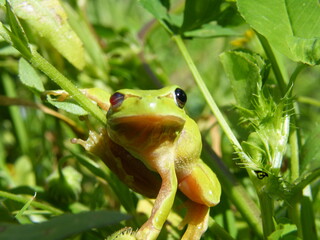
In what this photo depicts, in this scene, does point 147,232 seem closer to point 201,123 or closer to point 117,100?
point 117,100

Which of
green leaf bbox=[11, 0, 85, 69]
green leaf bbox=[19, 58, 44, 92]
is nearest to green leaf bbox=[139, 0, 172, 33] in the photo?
green leaf bbox=[11, 0, 85, 69]

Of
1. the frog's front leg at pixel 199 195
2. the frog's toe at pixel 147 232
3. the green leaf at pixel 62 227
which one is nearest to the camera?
the green leaf at pixel 62 227

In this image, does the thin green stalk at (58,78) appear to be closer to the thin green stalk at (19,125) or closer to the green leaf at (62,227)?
the green leaf at (62,227)

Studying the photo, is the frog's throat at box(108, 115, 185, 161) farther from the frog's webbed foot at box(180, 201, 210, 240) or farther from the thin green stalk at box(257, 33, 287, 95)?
the thin green stalk at box(257, 33, 287, 95)

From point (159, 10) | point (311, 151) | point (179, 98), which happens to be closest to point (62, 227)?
point (179, 98)

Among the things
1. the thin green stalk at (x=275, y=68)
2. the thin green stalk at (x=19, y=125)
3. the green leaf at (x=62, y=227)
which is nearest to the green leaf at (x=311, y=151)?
the thin green stalk at (x=275, y=68)

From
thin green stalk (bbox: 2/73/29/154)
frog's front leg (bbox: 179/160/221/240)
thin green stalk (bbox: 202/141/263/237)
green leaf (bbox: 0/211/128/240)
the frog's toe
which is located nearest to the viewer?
green leaf (bbox: 0/211/128/240)
